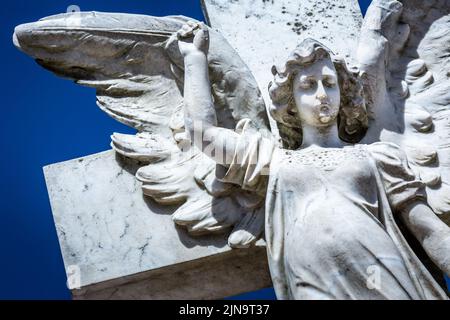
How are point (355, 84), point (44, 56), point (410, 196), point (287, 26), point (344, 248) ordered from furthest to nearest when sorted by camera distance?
point (287, 26), point (44, 56), point (355, 84), point (410, 196), point (344, 248)

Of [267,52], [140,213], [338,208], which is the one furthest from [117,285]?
[267,52]

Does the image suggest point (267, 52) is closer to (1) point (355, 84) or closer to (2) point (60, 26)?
(1) point (355, 84)

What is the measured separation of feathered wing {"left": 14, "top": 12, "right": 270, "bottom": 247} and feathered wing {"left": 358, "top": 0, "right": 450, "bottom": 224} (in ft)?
1.65

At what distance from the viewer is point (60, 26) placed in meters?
3.99

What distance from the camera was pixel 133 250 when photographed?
3773 mm

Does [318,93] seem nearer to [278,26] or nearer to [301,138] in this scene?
[301,138]

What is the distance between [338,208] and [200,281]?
2.46 feet

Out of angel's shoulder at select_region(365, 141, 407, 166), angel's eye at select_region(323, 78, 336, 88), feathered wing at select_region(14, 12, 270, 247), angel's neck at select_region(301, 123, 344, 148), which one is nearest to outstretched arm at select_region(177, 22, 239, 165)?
feathered wing at select_region(14, 12, 270, 247)

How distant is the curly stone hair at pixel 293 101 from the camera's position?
12.0 feet

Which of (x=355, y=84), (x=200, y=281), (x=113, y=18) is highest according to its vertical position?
(x=113, y=18)

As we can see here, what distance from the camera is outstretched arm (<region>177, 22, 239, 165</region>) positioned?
141 inches

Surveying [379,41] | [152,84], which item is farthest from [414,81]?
[152,84]

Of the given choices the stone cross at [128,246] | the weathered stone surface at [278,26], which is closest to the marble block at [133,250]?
the stone cross at [128,246]

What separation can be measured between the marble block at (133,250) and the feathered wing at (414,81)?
2.40ft
